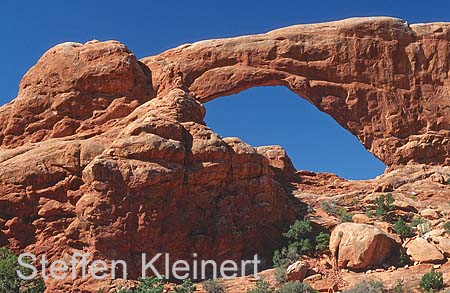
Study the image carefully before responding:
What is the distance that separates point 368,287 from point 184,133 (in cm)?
835

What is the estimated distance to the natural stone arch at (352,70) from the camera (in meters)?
29.6

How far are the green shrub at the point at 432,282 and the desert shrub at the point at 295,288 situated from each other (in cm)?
297

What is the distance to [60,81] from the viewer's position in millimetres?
27078

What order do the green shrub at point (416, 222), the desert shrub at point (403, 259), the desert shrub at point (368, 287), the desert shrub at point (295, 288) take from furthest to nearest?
1. the green shrub at point (416, 222)
2. the desert shrub at point (403, 259)
3. the desert shrub at point (295, 288)
4. the desert shrub at point (368, 287)

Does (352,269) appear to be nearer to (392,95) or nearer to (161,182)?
(161,182)

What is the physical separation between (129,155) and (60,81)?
8.49 m

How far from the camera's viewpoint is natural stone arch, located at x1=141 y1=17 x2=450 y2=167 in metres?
29.6

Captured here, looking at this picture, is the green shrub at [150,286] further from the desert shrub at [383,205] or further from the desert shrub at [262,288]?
the desert shrub at [383,205]

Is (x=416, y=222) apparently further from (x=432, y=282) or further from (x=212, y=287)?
(x=212, y=287)

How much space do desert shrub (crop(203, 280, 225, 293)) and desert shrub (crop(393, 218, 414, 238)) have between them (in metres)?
6.65

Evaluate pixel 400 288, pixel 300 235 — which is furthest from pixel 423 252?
pixel 300 235

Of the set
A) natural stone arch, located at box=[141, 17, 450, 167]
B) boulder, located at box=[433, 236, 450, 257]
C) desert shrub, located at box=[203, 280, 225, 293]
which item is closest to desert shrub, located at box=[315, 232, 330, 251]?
boulder, located at box=[433, 236, 450, 257]

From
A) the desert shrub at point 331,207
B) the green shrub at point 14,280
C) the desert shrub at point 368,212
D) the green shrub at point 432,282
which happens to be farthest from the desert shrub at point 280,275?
the green shrub at point 14,280

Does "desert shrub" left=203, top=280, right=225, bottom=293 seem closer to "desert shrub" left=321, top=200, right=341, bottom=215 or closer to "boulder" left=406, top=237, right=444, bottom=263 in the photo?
"boulder" left=406, top=237, right=444, bottom=263
